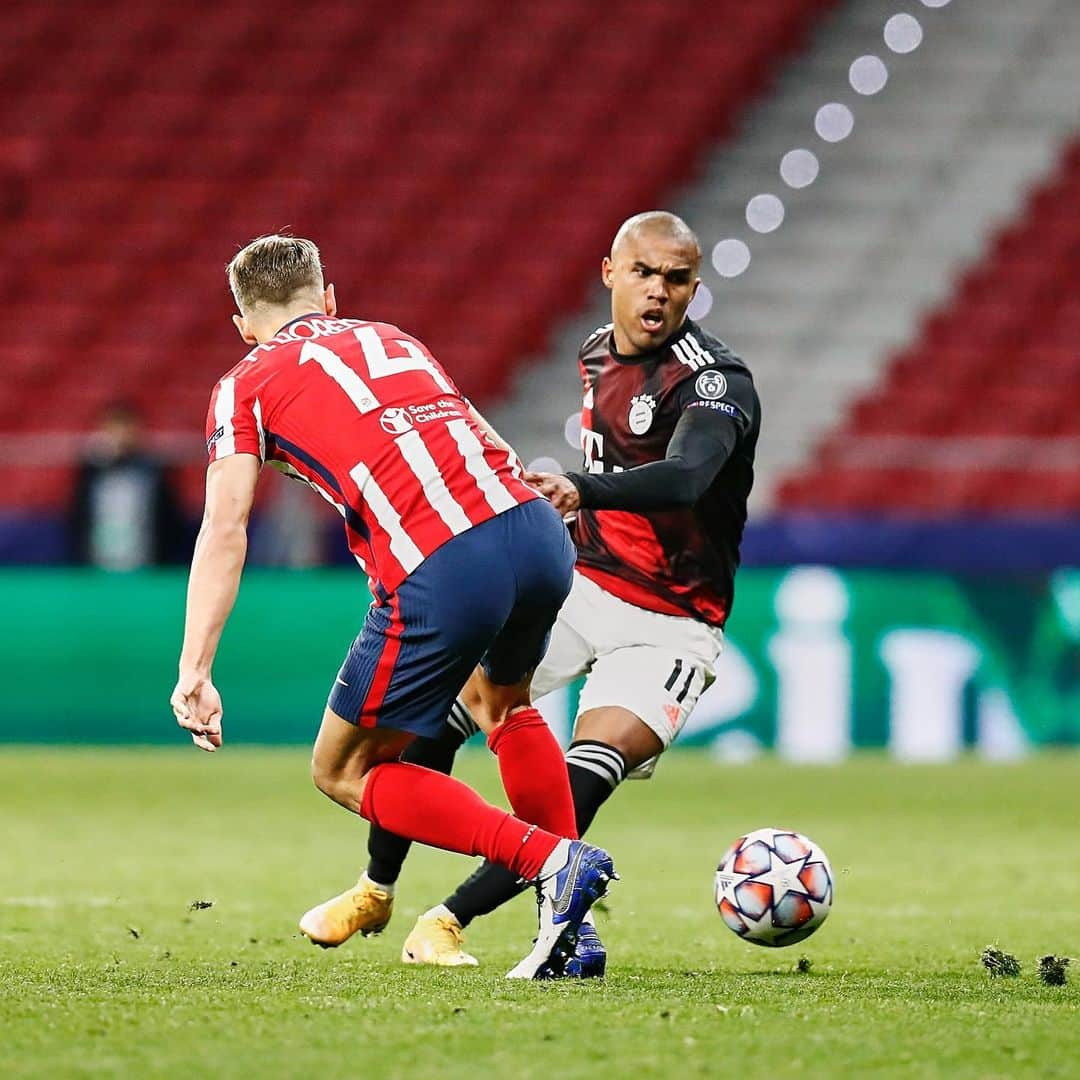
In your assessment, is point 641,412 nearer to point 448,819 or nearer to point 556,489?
point 556,489

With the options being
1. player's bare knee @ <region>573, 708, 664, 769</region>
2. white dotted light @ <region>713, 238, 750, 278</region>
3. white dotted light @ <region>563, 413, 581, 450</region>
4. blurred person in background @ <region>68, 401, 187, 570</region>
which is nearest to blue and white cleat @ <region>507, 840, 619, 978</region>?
player's bare knee @ <region>573, 708, 664, 769</region>

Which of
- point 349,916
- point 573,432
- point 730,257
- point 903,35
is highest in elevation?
point 903,35

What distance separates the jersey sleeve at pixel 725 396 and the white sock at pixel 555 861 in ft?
4.03

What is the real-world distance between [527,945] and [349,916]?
643 mm

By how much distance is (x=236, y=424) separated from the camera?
4.71m

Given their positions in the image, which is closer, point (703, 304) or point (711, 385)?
point (711, 385)

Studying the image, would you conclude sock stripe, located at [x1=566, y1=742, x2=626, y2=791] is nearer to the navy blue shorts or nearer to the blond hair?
the navy blue shorts

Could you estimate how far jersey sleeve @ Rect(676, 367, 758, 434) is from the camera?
17.3 feet

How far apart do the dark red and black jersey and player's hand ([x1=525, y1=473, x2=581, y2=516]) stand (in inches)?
27.3

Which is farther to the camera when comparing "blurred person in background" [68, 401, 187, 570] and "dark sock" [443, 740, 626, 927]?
"blurred person in background" [68, 401, 187, 570]

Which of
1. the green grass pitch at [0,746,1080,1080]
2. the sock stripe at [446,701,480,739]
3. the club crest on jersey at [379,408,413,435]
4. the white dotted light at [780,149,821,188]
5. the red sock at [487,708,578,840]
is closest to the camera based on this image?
the green grass pitch at [0,746,1080,1080]

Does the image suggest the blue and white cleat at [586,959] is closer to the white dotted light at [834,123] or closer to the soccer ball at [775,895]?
the soccer ball at [775,895]

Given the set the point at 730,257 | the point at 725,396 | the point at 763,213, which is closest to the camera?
the point at 725,396

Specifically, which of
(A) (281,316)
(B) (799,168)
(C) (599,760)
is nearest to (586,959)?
(C) (599,760)
